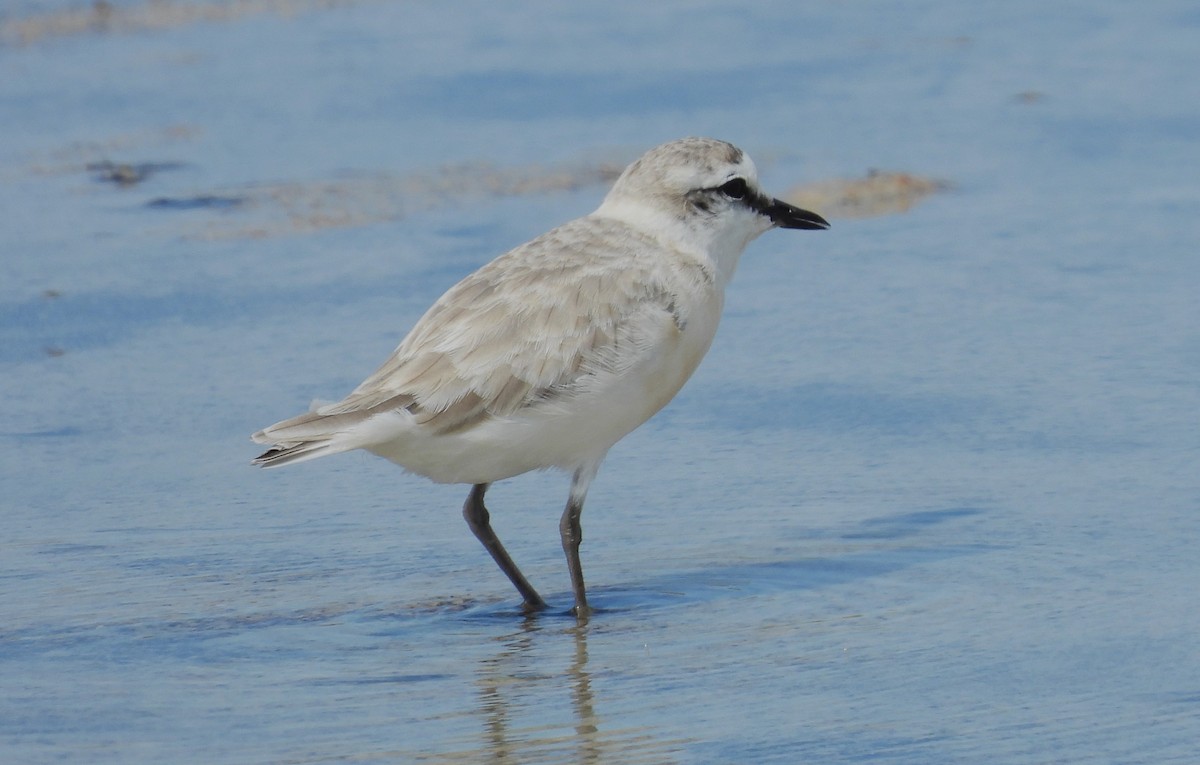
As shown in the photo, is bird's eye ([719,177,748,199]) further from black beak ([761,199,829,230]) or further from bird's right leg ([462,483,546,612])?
Answer: bird's right leg ([462,483,546,612])

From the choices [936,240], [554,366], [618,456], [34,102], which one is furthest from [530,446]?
[34,102]

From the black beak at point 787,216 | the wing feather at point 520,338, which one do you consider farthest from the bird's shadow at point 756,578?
the black beak at point 787,216

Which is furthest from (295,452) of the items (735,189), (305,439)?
(735,189)

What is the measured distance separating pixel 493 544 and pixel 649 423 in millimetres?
1416

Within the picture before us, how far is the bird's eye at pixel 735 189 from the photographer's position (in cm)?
602

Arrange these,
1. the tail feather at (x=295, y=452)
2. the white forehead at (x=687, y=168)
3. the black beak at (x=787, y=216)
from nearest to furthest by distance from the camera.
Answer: the tail feather at (x=295, y=452) → the white forehead at (x=687, y=168) → the black beak at (x=787, y=216)

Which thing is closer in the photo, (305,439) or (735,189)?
(305,439)

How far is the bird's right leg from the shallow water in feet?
0.43

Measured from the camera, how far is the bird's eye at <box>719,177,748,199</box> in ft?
19.7

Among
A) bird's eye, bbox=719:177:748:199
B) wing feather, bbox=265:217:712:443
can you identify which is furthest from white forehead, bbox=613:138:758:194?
wing feather, bbox=265:217:712:443

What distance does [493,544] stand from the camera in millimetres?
5637

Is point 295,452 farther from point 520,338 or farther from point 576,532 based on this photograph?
point 576,532

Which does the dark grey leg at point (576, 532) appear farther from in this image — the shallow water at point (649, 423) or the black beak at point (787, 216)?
the black beak at point (787, 216)

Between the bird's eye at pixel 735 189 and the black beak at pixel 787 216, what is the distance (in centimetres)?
13
